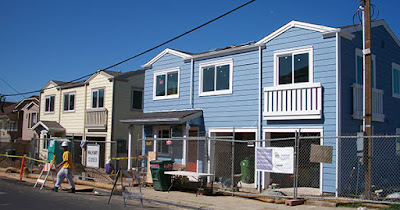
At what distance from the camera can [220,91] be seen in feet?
54.4

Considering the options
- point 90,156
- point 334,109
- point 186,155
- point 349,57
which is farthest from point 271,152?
point 90,156

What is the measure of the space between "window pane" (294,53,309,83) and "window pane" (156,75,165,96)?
24.2 ft

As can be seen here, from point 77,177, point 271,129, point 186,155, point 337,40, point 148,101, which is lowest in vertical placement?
point 77,177

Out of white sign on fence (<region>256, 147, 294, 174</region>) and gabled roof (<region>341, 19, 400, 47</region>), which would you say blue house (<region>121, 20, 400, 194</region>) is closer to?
gabled roof (<region>341, 19, 400, 47</region>)

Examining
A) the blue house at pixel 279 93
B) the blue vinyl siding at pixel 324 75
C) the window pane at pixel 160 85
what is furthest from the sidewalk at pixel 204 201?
the window pane at pixel 160 85

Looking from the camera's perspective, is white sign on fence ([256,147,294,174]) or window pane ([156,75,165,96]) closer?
white sign on fence ([256,147,294,174])

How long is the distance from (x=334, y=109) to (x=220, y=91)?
16.9 ft

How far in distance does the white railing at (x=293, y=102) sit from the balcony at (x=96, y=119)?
1266 centimetres

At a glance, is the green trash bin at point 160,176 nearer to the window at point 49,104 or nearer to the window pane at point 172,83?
the window pane at point 172,83

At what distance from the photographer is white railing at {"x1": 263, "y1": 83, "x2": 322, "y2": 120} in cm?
1329

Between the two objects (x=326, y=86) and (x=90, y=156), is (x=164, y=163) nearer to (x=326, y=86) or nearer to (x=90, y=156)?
(x=90, y=156)

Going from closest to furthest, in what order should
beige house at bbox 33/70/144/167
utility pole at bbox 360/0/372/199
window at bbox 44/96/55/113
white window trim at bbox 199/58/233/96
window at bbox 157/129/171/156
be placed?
utility pole at bbox 360/0/372/199, white window trim at bbox 199/58/233/96, window at bbox 157/129/171/156, beige house at bbox 33/70/144/167, window at bbox 44/96/55/113

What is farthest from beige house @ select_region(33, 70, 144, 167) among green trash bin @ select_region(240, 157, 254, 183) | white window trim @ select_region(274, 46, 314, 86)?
white window trim @ select_region(274, 46, 314, 86)

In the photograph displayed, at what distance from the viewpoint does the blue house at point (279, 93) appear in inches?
519
